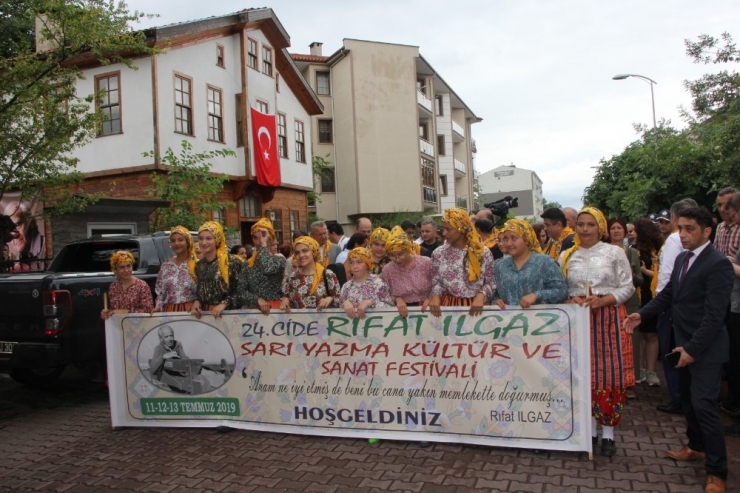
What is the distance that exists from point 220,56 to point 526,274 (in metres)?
17.3

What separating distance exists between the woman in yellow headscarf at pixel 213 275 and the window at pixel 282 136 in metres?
17.2

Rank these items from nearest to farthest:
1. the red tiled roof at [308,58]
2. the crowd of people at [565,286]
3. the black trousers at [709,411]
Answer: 1. the black trousers at [709,411]
2. the crowd of people at [565,286]
3. the red tiled roof at [308,58]

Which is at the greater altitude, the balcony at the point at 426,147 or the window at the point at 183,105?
the balcony at the point at 426,147

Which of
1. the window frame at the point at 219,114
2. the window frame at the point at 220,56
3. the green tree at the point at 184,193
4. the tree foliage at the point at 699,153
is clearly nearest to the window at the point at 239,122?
the window frame at the point at 219,114

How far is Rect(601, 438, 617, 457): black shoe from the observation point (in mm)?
4578

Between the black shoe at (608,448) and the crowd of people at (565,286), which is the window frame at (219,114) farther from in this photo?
the black shoe at (608,448)

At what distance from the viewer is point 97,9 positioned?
10562mm

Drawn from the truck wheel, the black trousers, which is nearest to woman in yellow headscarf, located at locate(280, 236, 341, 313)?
the black trousers

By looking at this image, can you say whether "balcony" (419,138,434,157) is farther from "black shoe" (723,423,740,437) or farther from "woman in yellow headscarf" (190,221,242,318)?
"black shoe" (723,423,740,437)

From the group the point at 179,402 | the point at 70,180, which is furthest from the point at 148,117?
the point at 179,402

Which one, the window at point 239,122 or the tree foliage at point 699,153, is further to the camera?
the window at point 239,122

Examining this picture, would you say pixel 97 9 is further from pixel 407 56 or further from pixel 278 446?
pixel 407 56

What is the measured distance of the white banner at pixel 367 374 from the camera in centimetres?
462

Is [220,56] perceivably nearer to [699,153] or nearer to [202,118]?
[202,118]
